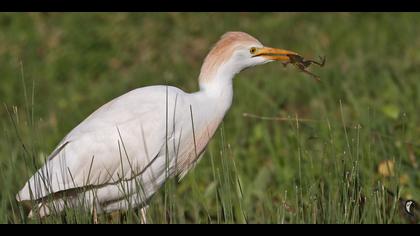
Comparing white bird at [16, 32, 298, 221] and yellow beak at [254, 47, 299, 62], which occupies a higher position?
yellow beak at [254, 47, 299, 62]

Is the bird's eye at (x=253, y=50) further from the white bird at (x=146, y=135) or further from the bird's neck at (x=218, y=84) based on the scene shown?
the bird's neck at (x=218, y=84)

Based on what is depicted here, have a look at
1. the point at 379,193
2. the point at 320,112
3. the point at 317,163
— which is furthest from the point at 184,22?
the point at 379,193

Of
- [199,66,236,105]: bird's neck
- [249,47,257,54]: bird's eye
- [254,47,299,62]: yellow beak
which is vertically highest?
[249,47,257,54]: bird's eye

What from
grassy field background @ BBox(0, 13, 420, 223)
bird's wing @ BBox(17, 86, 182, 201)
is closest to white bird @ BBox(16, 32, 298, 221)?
bird's wing @ BBox(17, 86, 182, 201)

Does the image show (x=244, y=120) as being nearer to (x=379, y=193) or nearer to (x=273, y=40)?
(x=273, y=40)

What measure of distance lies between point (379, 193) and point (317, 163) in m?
1.65

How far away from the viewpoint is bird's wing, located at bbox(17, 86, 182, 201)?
4.34m

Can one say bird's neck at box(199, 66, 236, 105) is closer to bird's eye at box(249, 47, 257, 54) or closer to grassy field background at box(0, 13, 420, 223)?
bird's eye at box(249, 47, 257, 54)

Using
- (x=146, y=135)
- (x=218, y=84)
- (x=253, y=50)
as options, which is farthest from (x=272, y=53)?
(x=146, y=135)

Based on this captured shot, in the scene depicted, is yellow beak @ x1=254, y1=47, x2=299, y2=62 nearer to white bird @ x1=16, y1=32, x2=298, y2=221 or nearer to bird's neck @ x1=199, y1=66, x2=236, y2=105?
white bird @ x1=16, y1=32, x2=298, y2=221

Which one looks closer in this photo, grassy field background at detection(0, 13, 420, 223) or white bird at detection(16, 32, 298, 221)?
white bird at detection(16, 32, 298, 221)

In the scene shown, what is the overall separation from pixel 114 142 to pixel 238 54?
752 mm

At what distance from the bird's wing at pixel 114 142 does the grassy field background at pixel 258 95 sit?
19 cm

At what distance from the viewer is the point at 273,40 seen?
9.87m
